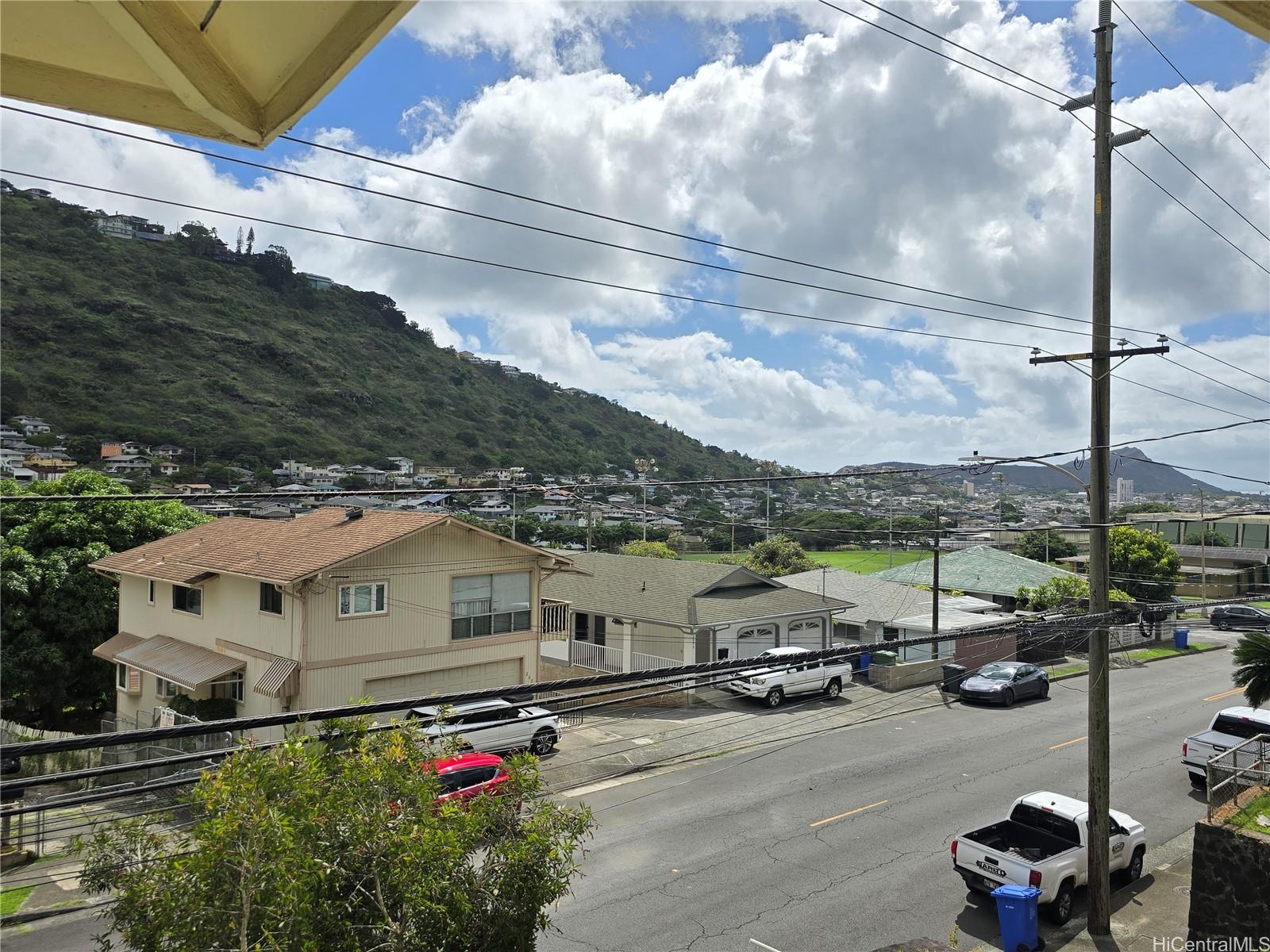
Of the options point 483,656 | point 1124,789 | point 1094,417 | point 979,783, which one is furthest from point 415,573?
point 1124,789

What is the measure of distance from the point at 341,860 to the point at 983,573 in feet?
157

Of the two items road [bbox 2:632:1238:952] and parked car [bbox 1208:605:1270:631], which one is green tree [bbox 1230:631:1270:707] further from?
parked car [bbox 1208:605:1270:631]

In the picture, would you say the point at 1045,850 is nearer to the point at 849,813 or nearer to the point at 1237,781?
the point at 1237,781

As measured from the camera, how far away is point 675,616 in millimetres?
28688

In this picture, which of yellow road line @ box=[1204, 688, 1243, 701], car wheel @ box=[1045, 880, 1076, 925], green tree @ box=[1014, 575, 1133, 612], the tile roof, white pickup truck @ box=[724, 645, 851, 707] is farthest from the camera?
green tree @ box=[1014, 575, 1133, 612]

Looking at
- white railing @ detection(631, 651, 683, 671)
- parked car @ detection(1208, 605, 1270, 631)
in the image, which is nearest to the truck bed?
white railing @ detection(631, 651, 683, 671)

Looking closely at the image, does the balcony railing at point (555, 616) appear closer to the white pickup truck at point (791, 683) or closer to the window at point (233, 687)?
the white pickup truck at point (791, 683)

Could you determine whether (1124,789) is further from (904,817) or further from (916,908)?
(916,908)

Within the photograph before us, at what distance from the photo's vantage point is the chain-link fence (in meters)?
12.3

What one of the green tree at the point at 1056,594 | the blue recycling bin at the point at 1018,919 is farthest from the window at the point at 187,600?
the green tree at the point at 1056,594

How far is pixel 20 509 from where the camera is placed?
26.5 meters

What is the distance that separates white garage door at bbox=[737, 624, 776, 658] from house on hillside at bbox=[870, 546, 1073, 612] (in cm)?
1608

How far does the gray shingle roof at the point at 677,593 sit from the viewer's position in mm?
29375

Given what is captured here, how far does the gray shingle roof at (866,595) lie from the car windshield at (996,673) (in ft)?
19.3
